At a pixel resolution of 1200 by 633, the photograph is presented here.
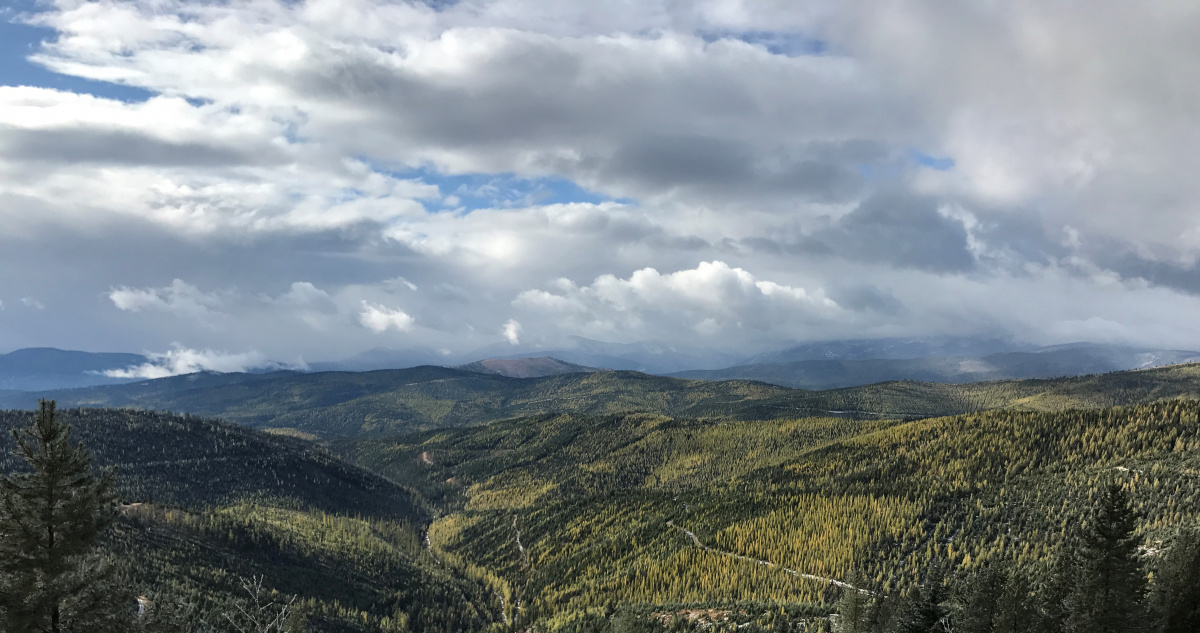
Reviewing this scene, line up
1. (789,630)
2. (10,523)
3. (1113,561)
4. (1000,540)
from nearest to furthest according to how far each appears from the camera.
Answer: (10,523) → (1113,561) → (789,630) → (1000,540)

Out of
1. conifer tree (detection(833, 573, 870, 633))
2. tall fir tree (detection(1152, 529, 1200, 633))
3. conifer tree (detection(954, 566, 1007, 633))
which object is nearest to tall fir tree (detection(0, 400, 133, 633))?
conifer tree (detection(833, 573, 870, 633))

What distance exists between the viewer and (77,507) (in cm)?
3975

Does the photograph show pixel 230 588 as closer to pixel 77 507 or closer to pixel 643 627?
pixel 643 627

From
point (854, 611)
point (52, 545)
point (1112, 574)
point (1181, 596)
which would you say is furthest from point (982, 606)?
point (52, 545)

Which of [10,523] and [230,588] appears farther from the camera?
[230,588]

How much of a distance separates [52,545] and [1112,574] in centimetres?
9688

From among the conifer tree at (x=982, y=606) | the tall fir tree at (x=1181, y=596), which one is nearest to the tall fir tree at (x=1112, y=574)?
the tall fir tree at (x=1181, y=596)

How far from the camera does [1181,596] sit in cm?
7225

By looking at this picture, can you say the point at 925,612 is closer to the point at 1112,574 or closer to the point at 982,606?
the point at 982,606

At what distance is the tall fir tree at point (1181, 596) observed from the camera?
233 ft


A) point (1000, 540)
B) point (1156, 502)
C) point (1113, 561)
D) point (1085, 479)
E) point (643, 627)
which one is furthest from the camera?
point (1085, 479)

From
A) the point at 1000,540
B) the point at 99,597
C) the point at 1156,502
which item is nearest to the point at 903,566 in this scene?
the point at 1000,540

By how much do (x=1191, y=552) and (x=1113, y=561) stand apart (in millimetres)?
25085

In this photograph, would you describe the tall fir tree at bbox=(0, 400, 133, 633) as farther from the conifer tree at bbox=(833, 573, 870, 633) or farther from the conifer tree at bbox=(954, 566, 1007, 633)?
the conifer tree at bbox=(954, 566, 1007, 633)
